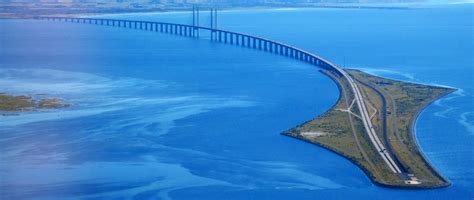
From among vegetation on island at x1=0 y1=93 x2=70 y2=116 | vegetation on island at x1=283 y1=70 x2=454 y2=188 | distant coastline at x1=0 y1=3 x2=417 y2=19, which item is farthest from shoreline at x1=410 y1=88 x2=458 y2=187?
distant coastline at x1=0 y1=3 x2=417 y2=19

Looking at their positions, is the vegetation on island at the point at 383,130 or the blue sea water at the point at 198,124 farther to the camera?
the vegetation on island at the point at 383,130

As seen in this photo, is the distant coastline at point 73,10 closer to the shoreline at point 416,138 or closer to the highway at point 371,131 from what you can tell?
the highway at point 371,131

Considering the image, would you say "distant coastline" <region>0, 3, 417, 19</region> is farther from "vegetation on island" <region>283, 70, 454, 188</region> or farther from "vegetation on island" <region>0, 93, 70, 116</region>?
"vegetation on island" <region>283, 70, 454, 188</region>

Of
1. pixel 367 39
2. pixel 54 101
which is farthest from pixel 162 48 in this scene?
pixel 54 101

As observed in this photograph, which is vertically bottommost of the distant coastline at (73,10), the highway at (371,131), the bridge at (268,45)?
the distant coastline at (73,10)

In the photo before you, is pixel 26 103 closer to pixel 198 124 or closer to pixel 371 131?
pixel 198 124

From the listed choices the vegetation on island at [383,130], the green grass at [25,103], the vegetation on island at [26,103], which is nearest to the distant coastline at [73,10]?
the vegetation on island at [26,103]

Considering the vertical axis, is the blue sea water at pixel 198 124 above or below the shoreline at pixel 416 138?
below
